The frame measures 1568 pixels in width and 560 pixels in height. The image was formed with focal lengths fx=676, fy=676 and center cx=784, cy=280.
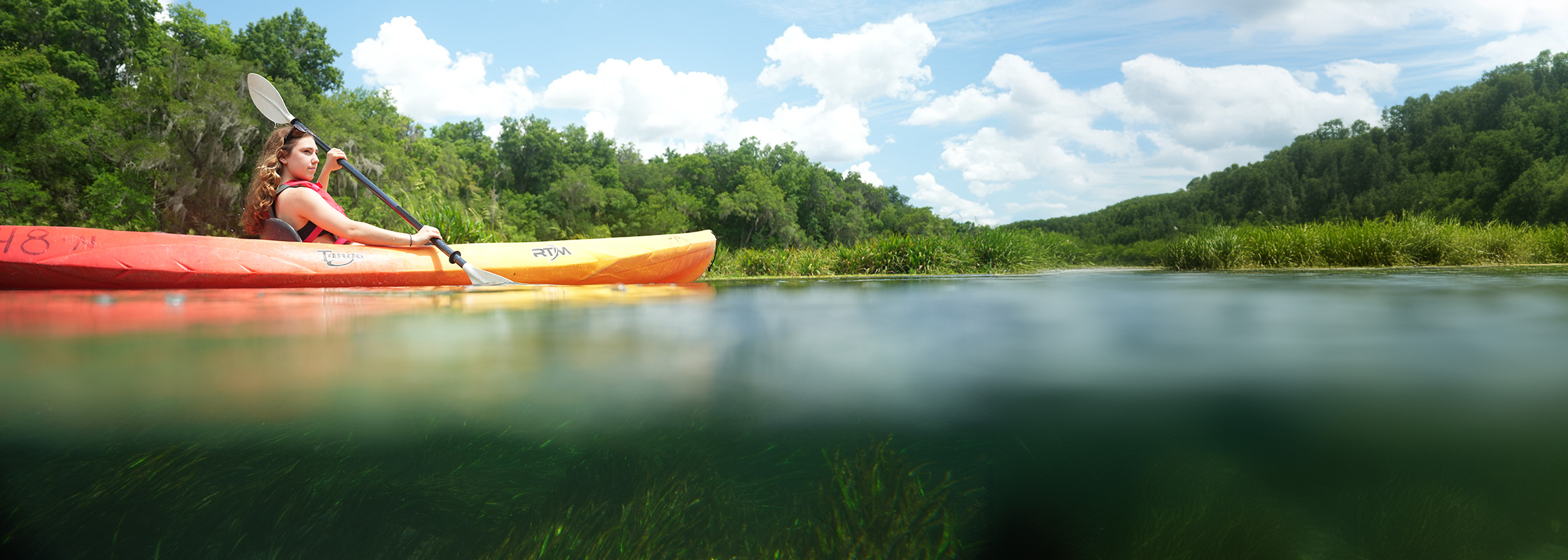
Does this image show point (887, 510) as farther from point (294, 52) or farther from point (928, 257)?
point (294, 52)

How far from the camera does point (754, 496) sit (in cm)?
166

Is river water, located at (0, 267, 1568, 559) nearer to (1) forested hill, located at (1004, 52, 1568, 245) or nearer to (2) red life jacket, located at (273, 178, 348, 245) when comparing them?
(2) red life jacket, located at (273, 178, 348, 245)

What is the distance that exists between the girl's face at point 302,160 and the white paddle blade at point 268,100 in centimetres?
172

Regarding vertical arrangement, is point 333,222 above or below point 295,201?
below

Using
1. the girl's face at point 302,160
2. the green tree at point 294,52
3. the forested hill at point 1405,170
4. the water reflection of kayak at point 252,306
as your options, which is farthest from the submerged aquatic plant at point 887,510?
the forested hill at point 1405,170

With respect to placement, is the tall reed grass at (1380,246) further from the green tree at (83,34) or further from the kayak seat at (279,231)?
the green tree at (83,34)

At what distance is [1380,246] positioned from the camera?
10.0 meters

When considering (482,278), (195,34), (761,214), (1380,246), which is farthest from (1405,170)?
(195,34)

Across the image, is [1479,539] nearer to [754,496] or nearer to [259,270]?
[754,496]

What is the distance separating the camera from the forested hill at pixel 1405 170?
118 feet

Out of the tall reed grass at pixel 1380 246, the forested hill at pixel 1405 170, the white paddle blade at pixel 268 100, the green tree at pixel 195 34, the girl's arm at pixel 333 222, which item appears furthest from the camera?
the forested hill at pixel 1405 170

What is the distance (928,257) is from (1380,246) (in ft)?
21.5

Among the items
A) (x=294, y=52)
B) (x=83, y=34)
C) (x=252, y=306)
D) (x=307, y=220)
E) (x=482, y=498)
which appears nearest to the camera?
(x=482, y=498)

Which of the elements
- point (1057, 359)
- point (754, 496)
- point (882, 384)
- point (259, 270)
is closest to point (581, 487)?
point (754, 496)
